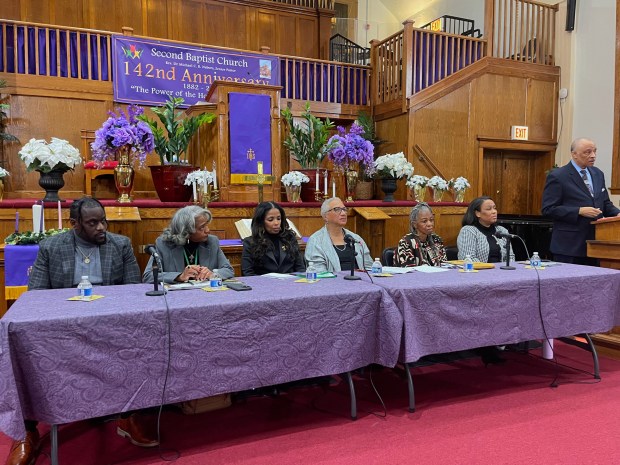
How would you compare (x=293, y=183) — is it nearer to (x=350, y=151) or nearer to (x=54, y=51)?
(x=350, y=151)

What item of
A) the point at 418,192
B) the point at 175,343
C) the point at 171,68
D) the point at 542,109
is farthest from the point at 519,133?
the point at 175,343

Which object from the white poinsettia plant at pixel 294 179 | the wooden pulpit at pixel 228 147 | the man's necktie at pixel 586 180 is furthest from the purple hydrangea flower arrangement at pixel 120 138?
the man's necktie at pixel 586 180

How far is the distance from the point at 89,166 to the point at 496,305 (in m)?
5.86

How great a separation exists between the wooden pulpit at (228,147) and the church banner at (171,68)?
7.39 feet

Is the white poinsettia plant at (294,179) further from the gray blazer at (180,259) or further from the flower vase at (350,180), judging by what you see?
the gray blazer at (180,259)

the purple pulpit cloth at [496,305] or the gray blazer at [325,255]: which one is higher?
the gray blazer at [325,255]

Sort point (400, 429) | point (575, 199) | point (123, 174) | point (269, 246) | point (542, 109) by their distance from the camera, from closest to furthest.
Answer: point (400, 429)
point (269, 246)
point (575, 199)
point (123, 174)
point (542, 109)

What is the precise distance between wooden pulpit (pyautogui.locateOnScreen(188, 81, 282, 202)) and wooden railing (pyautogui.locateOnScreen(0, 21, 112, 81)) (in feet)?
8.95

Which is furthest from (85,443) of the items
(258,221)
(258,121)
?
(258,121)

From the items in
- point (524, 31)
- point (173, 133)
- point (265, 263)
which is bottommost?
point (265, 263)

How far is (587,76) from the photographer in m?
8.16

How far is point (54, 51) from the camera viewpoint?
7.09 meters

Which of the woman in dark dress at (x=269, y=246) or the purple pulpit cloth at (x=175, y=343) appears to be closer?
the purple pulpit cloth at (x=175, y=343)

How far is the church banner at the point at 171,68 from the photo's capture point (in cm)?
730
